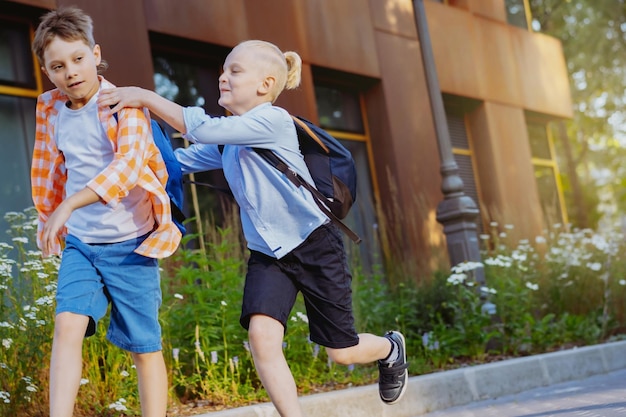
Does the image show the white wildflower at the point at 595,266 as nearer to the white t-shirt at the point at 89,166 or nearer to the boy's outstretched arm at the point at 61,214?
the white t-shirt at the point at 89,166

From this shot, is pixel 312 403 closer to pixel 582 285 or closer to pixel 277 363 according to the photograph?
pixel 277 363

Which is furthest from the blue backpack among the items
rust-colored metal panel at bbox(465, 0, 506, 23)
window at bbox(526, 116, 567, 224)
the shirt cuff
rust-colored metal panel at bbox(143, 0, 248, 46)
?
window at bbox(526, 116, 567, 224)

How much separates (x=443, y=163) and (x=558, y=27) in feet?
52.9

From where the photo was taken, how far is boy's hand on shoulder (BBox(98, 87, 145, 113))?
361cm

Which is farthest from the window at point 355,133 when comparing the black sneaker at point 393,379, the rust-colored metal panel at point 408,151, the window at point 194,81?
the black sneaker at point 393,379

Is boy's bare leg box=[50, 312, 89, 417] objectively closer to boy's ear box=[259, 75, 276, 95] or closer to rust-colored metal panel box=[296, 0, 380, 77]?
boy's ear box=[259, 75, 276, 95]

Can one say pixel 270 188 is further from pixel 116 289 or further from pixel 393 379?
pixel 393 379

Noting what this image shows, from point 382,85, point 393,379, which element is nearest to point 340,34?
point 382,85

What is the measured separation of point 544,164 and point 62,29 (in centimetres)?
1435

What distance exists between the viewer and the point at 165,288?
5.79 metres

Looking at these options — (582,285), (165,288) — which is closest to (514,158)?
(582,285)

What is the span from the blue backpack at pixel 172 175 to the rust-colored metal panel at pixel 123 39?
183 inches

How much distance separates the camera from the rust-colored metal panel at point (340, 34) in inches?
433

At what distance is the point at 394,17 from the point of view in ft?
41.7
